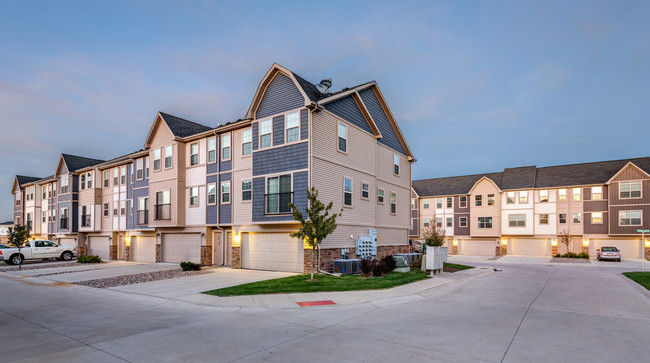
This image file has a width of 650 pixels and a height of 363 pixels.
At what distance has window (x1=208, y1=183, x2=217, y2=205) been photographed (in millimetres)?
23984

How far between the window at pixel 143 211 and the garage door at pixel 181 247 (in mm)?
2403

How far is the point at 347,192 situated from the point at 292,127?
195 inches

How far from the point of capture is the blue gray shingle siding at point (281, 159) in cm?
1927

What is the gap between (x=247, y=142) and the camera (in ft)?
73.9

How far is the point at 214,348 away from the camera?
23.8 ft

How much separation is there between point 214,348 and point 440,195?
161 ft

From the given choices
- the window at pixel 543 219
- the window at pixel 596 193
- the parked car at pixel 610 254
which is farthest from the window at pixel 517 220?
the parked car at pixel 610 254

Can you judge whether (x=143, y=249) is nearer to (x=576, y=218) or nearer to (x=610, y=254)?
(x=610, y=254)

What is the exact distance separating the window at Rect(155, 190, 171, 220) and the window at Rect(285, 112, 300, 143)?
11227mm

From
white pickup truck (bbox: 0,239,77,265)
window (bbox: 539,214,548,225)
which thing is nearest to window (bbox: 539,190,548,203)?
window (bbox: 539,214,548,225)

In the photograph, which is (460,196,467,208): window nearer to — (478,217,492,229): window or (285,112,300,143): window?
(478,217,492,229): window

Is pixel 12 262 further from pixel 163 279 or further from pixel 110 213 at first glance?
pixel 163 279

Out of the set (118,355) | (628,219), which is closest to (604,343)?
(118,355)

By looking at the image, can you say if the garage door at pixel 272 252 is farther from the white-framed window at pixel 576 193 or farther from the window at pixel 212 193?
the white-framed window at pixel 576 193
